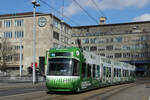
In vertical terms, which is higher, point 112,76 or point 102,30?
point 102,30

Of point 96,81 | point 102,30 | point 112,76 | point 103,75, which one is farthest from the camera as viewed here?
point 102,30

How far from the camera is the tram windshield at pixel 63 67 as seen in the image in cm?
1527

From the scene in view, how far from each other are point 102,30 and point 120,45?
12039 millimetres

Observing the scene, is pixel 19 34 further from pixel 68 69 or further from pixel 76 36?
pixel 68 69

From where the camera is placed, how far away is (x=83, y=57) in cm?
1705

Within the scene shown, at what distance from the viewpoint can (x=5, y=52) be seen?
70062mm

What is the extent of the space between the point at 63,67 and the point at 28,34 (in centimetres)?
6207

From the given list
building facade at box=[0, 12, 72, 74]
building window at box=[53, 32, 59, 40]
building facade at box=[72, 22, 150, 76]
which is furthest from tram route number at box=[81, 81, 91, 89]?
building facade at box=[72, 22, 150, 76]

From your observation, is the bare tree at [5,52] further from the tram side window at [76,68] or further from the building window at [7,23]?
the tram side window at [76,68]

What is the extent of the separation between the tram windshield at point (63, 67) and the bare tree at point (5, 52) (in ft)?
181

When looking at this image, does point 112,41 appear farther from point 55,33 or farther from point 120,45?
point 55,33

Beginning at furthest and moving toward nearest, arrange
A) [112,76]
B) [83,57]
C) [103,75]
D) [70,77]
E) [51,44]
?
1. [51,44]
2. [112,76]
3. [103,75]
4. [83,57]
5. [70,77]

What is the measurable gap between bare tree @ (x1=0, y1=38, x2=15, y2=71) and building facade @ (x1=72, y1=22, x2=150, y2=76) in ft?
94.6

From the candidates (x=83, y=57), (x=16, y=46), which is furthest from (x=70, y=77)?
(x=16, y=46)
